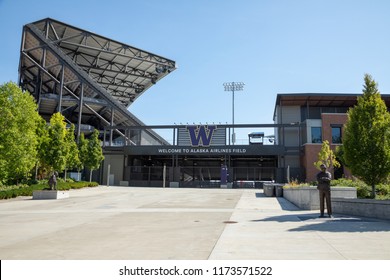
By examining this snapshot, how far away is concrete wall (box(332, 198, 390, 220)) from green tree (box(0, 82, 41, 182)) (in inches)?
944

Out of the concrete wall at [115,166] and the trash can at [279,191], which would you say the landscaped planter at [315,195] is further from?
the concrete wall at [115,166]

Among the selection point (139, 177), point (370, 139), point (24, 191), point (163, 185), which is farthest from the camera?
point (139, 177)

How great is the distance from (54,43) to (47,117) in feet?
55.8

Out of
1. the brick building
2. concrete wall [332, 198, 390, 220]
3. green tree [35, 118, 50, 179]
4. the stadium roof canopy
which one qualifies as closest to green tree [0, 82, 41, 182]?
green tree [35, 118, 50, 179]

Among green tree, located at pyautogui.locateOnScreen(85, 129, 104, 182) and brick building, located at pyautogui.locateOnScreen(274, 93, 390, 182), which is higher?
brick building, located at pyautogui.locateOnScreen(274, 93, 390, 182)

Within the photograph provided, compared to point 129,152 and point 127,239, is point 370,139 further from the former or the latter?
point 129,152

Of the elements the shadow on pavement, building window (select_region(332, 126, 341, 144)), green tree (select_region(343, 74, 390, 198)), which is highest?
building window (select_region(332, 126, 341, 144))

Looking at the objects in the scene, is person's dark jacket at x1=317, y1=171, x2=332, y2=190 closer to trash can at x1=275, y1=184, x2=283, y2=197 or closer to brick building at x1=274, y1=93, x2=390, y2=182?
trash can at x1=275, y1=184, x2=283, y2=197

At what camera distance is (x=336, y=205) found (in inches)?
535

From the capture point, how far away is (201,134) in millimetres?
47625

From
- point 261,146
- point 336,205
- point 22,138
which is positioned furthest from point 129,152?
point 336,205

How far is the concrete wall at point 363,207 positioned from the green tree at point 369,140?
1.35 metres

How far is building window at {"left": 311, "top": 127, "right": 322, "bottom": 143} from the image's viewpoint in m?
42.6

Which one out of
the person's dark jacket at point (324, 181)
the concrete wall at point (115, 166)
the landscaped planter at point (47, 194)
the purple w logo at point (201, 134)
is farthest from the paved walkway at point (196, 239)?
the concrete wall at point (115, 166)
